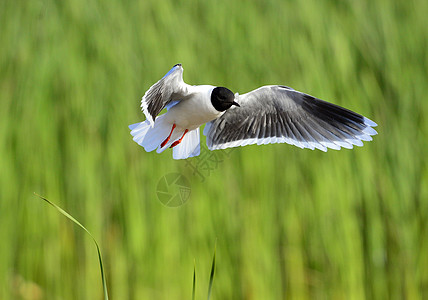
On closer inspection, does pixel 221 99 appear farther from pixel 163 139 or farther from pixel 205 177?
pixel 205 177

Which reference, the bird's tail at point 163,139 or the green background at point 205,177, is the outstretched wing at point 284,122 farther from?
the green background at point 205,177

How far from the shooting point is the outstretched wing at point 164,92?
0.48m

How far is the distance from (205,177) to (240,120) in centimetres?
68

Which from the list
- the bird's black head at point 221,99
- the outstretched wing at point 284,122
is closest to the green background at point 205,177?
the outstretched wing at point 284,122

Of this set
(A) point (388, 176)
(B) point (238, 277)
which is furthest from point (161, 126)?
(A) point (388, 176)

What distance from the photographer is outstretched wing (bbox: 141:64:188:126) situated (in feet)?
1.57

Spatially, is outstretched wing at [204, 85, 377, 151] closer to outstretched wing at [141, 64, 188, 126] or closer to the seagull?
the seagull

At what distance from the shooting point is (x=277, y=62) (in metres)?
1.43

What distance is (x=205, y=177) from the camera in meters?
1.40

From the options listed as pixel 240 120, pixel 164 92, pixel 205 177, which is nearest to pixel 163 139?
pixel 164 92

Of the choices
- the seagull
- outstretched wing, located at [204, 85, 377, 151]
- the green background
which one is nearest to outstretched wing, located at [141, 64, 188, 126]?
the seagull

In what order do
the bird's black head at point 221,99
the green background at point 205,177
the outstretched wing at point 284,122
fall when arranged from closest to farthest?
1. the bird's black head at point 221,99
2. the outstretched wing at point 284,122
3. the green background at point 205,177

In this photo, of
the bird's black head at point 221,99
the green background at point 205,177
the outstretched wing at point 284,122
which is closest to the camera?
the bird's black head at point 221,99

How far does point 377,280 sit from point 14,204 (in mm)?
996
